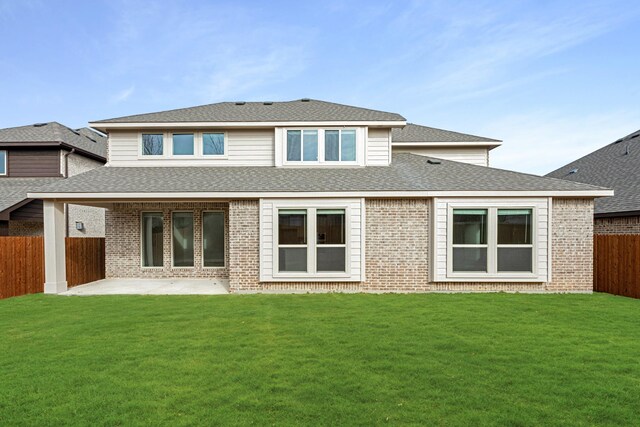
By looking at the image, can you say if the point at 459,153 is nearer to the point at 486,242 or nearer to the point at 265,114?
the point at 486,242

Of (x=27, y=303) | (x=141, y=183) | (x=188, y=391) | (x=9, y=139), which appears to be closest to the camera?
(x=188, y=391)

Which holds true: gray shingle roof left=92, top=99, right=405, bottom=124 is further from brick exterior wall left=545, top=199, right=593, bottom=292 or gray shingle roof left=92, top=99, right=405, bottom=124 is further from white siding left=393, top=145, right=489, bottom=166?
brick exterior wall left=545, top=199, right=593, bottom=292

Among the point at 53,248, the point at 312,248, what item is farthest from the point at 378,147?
the point at 53,248

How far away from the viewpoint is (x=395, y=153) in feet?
50.4

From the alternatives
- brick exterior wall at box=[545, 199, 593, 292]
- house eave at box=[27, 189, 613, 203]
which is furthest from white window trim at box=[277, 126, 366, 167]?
brick exterior wall at box=[545, 199, 593, 292]

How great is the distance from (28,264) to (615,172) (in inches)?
942

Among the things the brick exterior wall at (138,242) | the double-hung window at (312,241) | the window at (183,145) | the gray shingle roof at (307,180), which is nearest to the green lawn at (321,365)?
the double-hung window at (312,241)

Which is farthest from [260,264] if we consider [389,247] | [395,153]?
[395,153]

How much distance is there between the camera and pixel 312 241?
33.7 feet

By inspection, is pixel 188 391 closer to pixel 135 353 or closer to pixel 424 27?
pixel 135 353

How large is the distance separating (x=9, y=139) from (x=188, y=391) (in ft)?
61.9

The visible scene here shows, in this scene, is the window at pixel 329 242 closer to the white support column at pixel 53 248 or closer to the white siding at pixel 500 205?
the white siding at pixel 500 205

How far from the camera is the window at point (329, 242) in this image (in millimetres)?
10336

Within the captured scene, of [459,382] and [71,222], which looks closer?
[459,382]
